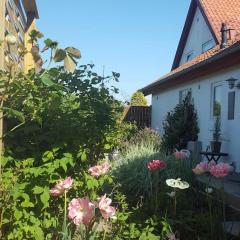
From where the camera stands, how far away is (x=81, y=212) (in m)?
2.52

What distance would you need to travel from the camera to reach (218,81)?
12609mm

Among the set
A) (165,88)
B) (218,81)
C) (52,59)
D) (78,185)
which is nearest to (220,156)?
(218,81)

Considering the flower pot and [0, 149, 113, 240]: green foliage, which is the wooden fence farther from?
[0, 149, 113, 240]: green foliage

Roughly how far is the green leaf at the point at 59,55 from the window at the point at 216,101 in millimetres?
10313

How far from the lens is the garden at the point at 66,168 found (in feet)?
9.26

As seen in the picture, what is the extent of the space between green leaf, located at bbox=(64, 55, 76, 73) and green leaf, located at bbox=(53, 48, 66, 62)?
0.07 feet

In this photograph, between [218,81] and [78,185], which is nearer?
[78,185]

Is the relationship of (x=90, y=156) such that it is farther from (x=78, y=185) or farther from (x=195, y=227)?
(x=195, y=227)

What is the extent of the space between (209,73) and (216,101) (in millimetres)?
825

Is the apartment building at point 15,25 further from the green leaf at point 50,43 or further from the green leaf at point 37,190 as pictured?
the green leaf at point 37,190

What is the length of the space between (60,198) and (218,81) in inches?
371

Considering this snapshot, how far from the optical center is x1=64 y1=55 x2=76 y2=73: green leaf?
259cm

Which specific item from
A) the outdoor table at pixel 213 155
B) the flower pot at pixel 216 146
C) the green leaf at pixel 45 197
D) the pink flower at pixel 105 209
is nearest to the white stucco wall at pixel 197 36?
the flower pot at pixel 216 146

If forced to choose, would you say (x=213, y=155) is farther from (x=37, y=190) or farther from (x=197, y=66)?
(x=37, y=190)
